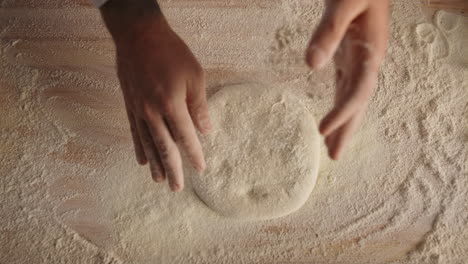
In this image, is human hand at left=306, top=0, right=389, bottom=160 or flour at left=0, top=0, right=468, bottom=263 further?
flour at left=0, top=0, right=468, bottom=263

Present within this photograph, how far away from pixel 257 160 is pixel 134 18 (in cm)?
36

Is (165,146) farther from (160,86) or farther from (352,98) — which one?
(352,98)

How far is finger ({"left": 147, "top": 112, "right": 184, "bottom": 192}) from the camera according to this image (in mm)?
676

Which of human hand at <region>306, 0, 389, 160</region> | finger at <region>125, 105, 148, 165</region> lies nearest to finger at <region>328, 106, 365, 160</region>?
human hand at <region>306, 0, 389, 160</region>

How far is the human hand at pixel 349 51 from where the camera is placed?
566 mm

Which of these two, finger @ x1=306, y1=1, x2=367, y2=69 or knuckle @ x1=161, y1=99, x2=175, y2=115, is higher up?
finger @ x1=306, y1=1, x2=367, y2=69

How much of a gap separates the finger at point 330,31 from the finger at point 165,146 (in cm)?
26

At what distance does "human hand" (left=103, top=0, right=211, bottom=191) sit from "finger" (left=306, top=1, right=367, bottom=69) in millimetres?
215

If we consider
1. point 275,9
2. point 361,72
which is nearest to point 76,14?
point 275,9

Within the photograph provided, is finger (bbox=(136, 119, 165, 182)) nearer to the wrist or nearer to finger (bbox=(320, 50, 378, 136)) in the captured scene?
the wrist

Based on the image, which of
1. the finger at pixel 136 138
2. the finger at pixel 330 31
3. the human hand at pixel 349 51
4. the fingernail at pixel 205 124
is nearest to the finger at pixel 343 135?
the human hand at pixel 349 51

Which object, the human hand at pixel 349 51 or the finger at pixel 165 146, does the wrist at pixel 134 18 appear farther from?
the human hand at pixel 349 51

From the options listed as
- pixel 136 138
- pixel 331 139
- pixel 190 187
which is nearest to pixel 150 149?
pixel 136 138

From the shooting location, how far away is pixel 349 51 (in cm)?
63
